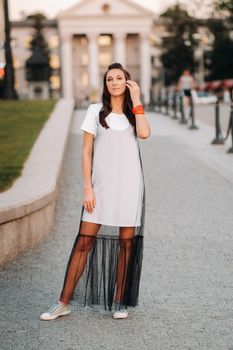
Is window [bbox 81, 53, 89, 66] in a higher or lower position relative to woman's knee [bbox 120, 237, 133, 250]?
lower

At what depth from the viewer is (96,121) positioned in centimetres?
493

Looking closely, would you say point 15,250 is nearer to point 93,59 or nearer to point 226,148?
point 226,148

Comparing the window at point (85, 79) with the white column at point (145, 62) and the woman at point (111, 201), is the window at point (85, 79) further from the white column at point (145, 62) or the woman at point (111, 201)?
the woman at point (111, 201)

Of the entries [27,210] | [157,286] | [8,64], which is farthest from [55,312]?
[8,64]

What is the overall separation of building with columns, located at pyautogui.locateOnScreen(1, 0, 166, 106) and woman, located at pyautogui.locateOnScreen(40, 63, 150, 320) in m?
102

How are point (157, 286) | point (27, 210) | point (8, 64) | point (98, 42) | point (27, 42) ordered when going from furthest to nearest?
point (27, 42) → point (98, 42) → point (8, 64) → point (27, 210) → point (157, 286)

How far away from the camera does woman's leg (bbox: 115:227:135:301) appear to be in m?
4.99

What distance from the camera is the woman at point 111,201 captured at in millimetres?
4891

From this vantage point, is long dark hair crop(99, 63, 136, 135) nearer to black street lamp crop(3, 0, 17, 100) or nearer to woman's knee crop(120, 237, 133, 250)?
woman's knee crop(120, 237, 133, 250)

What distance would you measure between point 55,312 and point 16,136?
1043 cm

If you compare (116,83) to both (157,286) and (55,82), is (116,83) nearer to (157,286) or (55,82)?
(157,286)

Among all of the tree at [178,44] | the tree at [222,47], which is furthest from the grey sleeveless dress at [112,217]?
the tree at [178,44]

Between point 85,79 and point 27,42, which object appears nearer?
point 85,79

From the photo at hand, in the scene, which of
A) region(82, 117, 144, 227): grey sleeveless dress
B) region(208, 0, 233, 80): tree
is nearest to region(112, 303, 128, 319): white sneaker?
region(82, 117, 144, 227): grey sleeveless dress
